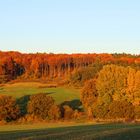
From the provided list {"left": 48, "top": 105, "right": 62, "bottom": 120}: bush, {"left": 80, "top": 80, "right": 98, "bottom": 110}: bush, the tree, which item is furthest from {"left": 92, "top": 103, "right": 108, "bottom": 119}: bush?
{"left": 48, "top": 105, "right": 62, "bottom": 120}: bush

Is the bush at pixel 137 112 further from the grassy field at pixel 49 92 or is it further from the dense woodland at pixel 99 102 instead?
the grassy field at pixel 49 92

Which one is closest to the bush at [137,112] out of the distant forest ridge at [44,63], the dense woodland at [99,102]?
the dense woodland at [99,102]

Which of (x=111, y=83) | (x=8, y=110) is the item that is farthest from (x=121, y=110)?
(x=8, y=110)

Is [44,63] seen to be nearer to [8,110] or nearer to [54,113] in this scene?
[8,110]

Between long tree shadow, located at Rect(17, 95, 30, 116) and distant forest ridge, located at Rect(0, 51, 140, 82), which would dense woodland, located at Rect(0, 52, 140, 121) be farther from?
distant forest ridge, located at Rect(0, 51, 140, 82)

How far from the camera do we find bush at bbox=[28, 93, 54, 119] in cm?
8594

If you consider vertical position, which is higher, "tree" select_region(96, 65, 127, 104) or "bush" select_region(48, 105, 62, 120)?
"tree" select_region(96, 65, 127, 104)

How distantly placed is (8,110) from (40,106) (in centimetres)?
596

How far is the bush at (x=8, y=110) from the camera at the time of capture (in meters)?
83.9

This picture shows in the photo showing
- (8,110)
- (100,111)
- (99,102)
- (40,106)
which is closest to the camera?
(8,110)

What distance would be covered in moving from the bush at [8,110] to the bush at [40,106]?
113 inches

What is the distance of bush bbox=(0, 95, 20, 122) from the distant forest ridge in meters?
77.3

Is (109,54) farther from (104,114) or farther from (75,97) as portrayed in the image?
(104,114)

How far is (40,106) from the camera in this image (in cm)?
8650
